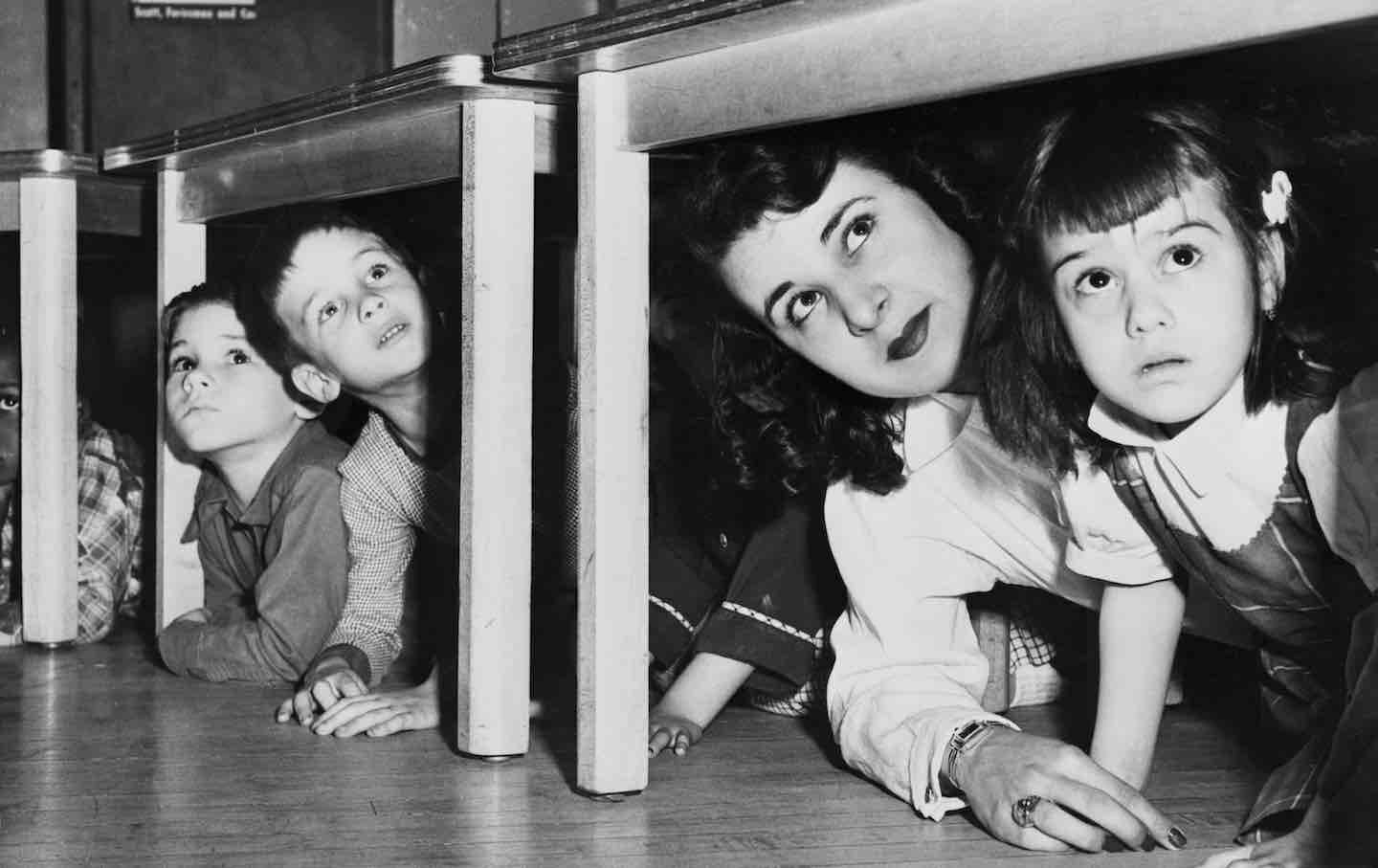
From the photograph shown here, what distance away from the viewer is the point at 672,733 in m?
1.63

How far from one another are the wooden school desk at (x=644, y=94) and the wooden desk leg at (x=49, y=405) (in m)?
1.06

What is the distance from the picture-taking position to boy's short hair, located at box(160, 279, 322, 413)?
2129 millimetres

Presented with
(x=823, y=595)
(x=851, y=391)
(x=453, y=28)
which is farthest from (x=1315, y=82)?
(x=453, y=28)

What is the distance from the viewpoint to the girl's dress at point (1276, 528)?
119 centimetres

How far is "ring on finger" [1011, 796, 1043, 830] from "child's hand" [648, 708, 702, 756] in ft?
1.34

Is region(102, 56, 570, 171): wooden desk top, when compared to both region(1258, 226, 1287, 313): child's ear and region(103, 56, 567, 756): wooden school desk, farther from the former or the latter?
region(1258, 226, 1287, 313): child's ear

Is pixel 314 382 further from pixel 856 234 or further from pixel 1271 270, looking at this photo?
pixel 1271 270

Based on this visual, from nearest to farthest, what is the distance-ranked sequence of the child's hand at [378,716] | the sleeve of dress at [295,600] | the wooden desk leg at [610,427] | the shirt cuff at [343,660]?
the wooden desk leg at [610,427], the child's hand at [378,716], the shirt cuff at [343,660], the sleeve of dress at [295,600]

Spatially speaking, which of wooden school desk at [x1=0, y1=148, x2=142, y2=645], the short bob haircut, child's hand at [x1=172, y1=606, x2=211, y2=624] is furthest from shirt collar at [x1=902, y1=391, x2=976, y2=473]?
wooden school desk at [x1=0, y1=148, x2=142, y2=645]

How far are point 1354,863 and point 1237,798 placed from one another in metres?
0.41

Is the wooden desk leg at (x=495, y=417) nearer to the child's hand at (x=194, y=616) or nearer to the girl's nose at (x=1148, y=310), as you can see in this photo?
the girl's nose at (x=1148, y=310)

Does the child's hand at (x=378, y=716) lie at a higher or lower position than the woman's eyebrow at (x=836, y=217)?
lower

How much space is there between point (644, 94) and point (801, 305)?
0.72 ft

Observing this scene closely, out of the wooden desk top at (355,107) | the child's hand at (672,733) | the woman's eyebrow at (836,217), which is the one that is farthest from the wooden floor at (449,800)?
the wooden desk top at (355,107)
